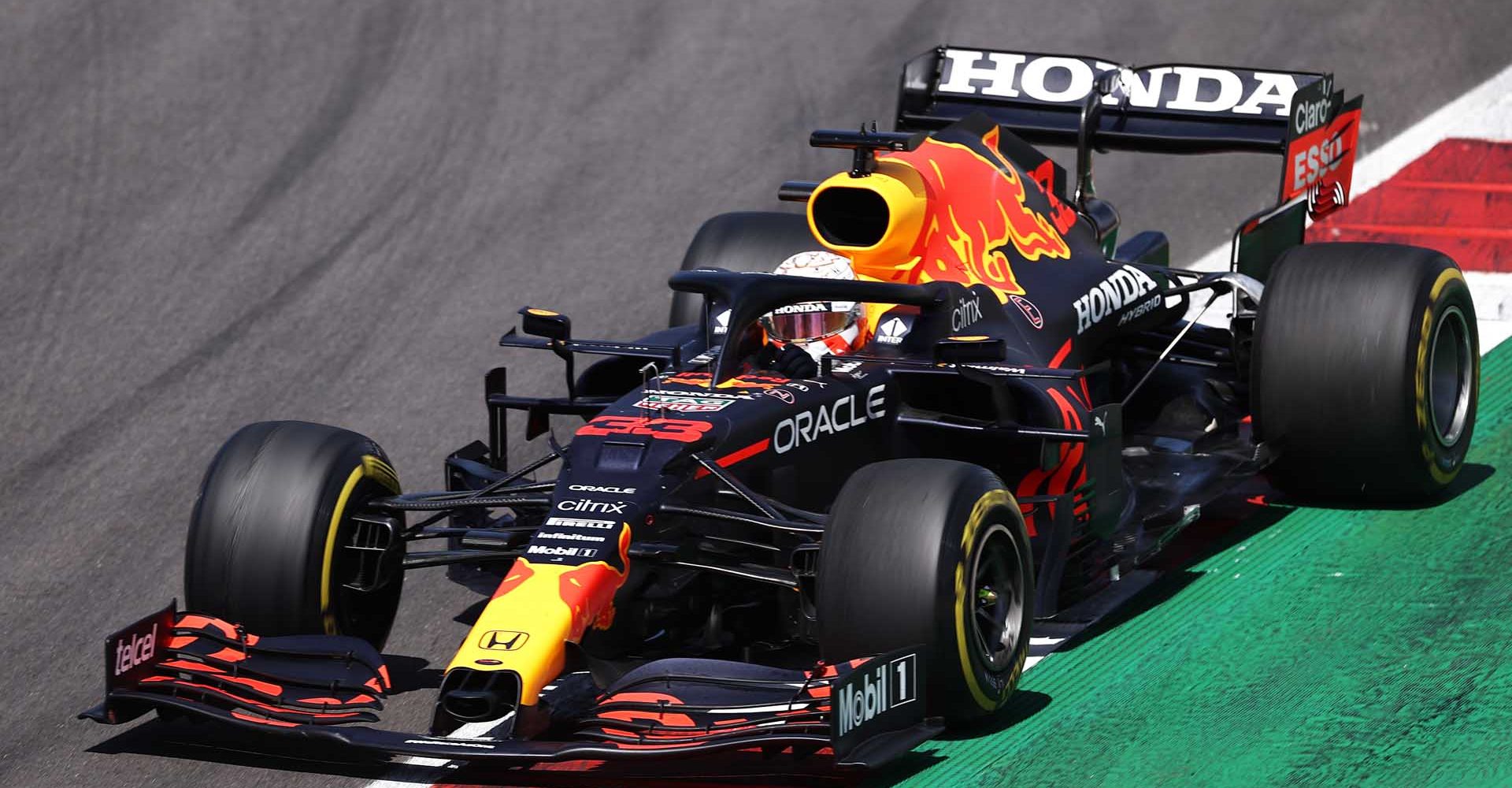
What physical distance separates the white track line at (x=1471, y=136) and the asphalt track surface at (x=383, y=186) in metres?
0.24

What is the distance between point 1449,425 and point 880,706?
13.9 ft

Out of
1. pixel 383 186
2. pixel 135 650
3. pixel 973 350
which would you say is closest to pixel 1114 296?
pixel 973 350

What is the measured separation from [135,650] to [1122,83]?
20.6 ft

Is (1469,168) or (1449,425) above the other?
(1469,168)

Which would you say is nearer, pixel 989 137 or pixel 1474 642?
pixel 1474 642

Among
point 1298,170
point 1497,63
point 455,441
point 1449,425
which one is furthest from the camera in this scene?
point 1497,63

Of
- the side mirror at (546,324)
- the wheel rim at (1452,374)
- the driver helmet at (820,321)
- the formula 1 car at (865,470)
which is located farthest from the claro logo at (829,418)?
the wheel rim at (1452,374)

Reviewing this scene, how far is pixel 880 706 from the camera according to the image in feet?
24.4

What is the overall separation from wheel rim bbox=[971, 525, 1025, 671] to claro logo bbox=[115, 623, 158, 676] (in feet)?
9.68

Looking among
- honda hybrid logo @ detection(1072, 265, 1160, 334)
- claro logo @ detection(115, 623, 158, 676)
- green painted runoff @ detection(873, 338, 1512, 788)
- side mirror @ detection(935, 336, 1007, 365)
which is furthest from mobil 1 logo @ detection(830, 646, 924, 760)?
honda hybrid logo @ detection(1072, 265, 1160, 334)

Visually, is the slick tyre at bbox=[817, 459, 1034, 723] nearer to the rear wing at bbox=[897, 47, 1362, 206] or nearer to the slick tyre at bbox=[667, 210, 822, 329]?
the slick tyre at bbox=[667, 210, 822, 329]

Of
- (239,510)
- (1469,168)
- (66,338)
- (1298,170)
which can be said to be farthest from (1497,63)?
(239,510)

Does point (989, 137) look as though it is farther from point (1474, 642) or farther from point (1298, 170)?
point (1474, 642)

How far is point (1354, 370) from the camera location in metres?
9.90
